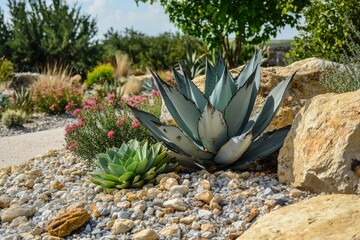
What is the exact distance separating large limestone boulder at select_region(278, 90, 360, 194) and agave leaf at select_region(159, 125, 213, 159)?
0.78 metres

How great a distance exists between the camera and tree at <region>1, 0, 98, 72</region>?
2275cm

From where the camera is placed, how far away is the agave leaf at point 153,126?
16.3 feet

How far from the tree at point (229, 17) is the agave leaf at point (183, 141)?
8.22m

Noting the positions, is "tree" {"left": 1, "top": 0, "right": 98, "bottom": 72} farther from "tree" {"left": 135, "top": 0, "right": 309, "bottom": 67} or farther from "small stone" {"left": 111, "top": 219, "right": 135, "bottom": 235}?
"small stone" {"left": 111, "top": 219, "right": 135, "bottom": 235}

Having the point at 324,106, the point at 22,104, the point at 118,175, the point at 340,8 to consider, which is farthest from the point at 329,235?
the point at 22,104

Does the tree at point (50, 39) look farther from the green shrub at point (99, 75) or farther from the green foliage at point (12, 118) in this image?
the green foliage at point (12, 118)

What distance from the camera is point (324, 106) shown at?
14.1ft

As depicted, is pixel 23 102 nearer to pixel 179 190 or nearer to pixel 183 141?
pixel 183 141

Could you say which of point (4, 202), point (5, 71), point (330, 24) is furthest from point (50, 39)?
point (4, 202)

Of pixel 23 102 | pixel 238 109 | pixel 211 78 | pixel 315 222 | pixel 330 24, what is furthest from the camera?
pixel 23 102

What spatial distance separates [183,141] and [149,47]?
2104 centimetres

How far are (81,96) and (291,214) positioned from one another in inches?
435

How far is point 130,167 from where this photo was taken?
4703 mm

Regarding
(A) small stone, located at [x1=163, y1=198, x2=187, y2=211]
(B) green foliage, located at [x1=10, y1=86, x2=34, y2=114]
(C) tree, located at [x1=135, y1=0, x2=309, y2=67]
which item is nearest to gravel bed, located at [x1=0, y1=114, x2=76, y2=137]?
(B) green foliage, located at [x1=10, y1=86, x2=34, y2=114]
